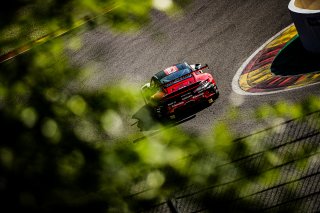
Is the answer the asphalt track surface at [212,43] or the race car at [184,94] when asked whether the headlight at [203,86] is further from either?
the asphalt track surface at [212,43]

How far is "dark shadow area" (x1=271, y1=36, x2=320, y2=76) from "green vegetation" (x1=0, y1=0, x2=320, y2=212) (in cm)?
962

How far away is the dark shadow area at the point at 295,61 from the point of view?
1081 cm

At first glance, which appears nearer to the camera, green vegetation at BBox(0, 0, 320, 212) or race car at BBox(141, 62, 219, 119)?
green vegetation at BBox(0, 0, 320, 212)

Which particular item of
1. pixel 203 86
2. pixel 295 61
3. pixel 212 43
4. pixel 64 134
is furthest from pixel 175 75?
pixel 64 134

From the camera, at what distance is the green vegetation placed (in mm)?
1447

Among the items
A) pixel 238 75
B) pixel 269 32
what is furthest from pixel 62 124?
pixel 269 32

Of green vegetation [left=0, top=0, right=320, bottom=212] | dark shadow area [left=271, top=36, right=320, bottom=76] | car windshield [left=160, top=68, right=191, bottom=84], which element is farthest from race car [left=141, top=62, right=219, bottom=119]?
green vegetation [left=0, top=0, right=320, bottom=212]

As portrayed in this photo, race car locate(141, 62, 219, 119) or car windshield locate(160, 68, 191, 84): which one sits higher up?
car windshield locate(160, 68, 191, 84)

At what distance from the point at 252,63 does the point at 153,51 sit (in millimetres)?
5257

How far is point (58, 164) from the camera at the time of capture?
164 centimetres

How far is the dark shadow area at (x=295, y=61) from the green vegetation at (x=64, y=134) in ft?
31.6

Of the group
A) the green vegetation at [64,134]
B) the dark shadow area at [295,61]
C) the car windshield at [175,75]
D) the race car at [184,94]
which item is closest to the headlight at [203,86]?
the race car at [184,94]

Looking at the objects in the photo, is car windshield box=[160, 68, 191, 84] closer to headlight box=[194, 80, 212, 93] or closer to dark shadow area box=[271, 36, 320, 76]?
headlight box=[194, 80, 212, 93]

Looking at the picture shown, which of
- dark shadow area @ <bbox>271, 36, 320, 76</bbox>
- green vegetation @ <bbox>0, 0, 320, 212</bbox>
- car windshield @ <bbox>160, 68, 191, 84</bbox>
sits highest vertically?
green vegetation @ <bbox>0, 0, 320, 212</bbox>
